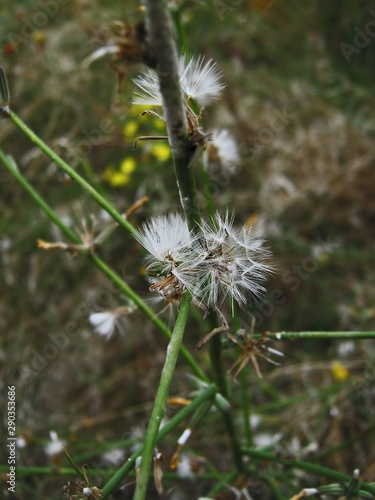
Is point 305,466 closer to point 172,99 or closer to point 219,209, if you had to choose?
point 172,99

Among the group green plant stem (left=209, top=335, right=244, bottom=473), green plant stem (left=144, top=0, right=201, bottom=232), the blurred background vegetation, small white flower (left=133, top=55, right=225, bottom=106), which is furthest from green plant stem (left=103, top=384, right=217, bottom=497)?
small white flower (left=133, top=55, right=225, bottom=106)

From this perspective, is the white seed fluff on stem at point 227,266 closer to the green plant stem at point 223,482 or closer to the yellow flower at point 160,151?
the green plant stem at point 223,482

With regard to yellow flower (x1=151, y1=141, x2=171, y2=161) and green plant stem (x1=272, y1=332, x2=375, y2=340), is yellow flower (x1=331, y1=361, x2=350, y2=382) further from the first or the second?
yellow flower (x1=151, y1=141, x2=171, y2=161)

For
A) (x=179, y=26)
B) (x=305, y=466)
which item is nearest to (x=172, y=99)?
(x=179, y=26)

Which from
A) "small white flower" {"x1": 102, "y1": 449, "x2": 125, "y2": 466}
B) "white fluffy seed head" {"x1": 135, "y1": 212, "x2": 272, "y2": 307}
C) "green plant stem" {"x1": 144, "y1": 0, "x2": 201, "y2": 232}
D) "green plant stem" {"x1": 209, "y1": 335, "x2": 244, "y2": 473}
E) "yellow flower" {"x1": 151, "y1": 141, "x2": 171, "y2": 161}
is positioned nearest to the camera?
"green plant stem" {"x1": 144, "y1": 0, "x2": 201, "y2": 232}

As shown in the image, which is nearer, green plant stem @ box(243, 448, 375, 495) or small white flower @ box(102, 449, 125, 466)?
green plant stem @ box(243, 448, 375, 495)

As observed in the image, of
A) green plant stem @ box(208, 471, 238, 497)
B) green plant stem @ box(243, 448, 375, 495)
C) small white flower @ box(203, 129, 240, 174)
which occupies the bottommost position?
green plant stem @ box(208, 471, 238, 497)

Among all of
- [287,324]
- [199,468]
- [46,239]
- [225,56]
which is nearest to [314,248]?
[287,324]

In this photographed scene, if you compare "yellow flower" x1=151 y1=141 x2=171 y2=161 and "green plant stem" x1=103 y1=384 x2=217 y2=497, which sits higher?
"yellow flower" x1=151 y1=141 x2=171 y2=161

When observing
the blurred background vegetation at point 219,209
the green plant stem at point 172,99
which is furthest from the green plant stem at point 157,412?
the blurred background vegetation at point 219,209
